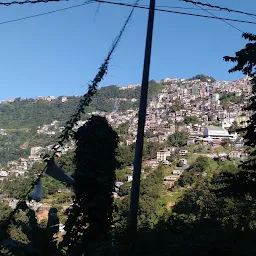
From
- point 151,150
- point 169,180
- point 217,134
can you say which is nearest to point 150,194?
point 169,180

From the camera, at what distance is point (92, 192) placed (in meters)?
4.12

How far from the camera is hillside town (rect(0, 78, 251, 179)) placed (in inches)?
3423

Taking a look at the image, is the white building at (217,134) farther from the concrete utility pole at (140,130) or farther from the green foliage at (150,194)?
the concrete utility pole at (140,130)

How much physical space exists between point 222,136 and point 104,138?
99.9m

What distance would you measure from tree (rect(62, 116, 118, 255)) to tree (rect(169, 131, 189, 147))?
304ft

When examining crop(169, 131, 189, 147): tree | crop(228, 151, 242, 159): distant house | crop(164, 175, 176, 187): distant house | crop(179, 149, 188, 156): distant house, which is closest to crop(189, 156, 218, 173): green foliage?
crop(164, 175, 176, 187): distant house

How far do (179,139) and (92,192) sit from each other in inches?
3752

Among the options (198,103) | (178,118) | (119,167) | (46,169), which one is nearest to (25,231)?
(46,169)

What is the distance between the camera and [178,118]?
4985 inches

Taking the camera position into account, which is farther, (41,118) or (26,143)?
(41,118)

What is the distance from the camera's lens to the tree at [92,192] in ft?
13.3

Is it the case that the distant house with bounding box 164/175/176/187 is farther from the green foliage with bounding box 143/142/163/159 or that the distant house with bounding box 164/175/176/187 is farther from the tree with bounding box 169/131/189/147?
the tree with bounding box 169/131/189/147

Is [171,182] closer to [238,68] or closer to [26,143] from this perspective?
[238,68]

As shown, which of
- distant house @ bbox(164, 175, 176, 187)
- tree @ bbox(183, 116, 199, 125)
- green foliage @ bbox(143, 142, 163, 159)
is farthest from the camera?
tree @ bbox(183, 116, 199, 125)
